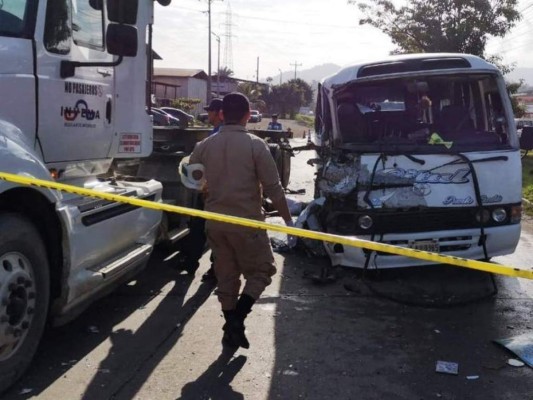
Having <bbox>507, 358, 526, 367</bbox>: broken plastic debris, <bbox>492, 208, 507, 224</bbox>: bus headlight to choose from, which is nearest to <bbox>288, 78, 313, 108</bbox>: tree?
<bbox>492, 208, 507, 224</bbox>: bus headlight

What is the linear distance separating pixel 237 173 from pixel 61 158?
1.35 meters

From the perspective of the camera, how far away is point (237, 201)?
421 centimetres

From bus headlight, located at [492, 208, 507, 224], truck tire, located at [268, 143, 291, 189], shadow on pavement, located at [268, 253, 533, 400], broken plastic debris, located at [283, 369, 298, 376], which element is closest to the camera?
shadow on pavement, located at [268, 253, 533, 400]

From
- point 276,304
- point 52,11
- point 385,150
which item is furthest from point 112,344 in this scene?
point 385,150

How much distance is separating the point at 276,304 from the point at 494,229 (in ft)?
A: 7.39

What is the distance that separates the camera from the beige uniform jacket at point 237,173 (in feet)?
13.7

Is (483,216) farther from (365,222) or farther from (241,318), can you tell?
(241,318)

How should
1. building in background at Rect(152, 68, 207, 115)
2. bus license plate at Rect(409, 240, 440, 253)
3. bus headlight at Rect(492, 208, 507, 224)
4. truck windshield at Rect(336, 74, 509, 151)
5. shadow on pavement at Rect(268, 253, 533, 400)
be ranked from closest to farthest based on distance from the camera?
shadow on pavement at Rect(268, 253, 533, 400) < bus license plate at Rect(409, 240, 440, 253) < bus headlight at Rect(492, 208, 507, 224) < truck windshield at Rect(336, 74, 509, 151) < building in background at Rect(152, 68, 207, 115)

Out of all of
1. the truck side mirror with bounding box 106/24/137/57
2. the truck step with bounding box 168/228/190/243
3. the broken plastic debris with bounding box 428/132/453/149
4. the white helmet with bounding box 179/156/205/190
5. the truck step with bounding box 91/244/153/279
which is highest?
the truck side mirror with bounding box 106/24/137/57

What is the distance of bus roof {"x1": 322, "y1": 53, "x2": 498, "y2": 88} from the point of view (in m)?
6.27

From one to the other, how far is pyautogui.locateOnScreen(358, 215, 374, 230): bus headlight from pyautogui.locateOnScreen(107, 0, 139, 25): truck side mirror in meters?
2.81

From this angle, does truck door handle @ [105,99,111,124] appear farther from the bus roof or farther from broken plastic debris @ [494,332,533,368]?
broken plastic debris @ [494,332,533,368]

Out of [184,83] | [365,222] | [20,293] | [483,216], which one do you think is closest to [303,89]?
[184,83]

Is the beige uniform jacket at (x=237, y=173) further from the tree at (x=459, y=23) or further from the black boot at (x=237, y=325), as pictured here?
the tree at (x=459, y=23)
